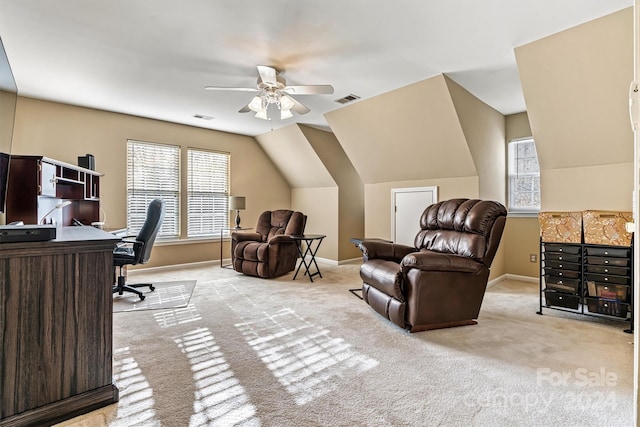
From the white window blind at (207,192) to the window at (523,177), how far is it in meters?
4.90

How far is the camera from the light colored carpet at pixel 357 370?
5.13 feet

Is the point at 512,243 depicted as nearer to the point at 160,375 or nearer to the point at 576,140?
the point at 576,140

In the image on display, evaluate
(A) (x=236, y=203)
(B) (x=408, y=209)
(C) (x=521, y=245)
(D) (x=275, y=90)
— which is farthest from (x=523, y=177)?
(A) (x=236, y=203)

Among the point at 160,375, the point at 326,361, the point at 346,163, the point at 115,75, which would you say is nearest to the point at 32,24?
the point at 115,75

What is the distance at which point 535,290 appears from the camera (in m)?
4.02

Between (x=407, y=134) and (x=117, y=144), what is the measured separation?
4349 millimetres

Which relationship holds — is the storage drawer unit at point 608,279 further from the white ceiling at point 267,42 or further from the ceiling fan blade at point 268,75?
the ceiling fan blade at point 268,75

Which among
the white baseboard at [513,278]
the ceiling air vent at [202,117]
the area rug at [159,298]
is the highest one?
the ceiling air vent at [202,117]

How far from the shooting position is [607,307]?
2.83m

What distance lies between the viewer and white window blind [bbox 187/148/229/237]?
5.65m

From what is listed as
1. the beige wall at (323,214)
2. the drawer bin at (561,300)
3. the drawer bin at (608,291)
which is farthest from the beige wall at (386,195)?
the drawer bin at (608,291)

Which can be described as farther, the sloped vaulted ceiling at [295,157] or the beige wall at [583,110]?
the sloped vaulted ceiling at [295,157]

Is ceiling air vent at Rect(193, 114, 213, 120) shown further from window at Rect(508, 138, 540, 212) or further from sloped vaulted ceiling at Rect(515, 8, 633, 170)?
window at Rect(508, 138, 540, 212)

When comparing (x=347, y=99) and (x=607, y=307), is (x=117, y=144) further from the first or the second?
(x=607, y=307)
